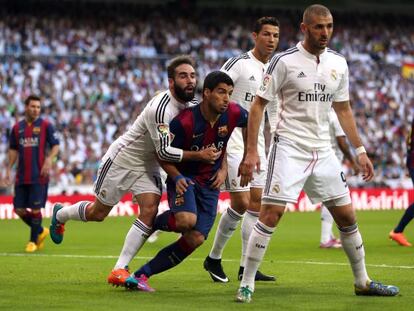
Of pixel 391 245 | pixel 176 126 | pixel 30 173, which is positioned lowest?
pixel 391 245

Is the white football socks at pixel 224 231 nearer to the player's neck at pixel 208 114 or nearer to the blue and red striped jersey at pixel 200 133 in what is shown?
the blue and red striped jersey at pixel 200 133

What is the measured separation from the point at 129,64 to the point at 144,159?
25345 mm

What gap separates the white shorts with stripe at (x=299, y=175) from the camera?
361 inches

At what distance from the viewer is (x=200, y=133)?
9.84 meters

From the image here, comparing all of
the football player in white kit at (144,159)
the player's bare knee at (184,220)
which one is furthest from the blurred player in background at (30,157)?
the player's bare knee at (184,220)

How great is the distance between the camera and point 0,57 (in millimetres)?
32531

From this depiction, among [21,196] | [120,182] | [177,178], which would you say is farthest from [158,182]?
[21,196]

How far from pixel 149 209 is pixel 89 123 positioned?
21767mm

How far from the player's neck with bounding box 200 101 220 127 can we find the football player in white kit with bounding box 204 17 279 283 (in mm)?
1422

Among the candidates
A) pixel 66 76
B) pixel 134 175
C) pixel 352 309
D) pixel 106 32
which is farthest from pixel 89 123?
pixel 352 309

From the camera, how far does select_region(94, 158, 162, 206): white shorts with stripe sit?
34.5 feet

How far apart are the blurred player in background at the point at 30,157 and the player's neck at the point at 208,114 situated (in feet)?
22.7

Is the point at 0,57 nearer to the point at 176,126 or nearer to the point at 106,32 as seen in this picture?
the point at 106,32

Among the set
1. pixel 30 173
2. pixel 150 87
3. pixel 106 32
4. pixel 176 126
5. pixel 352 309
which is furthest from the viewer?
pixel 106 32
